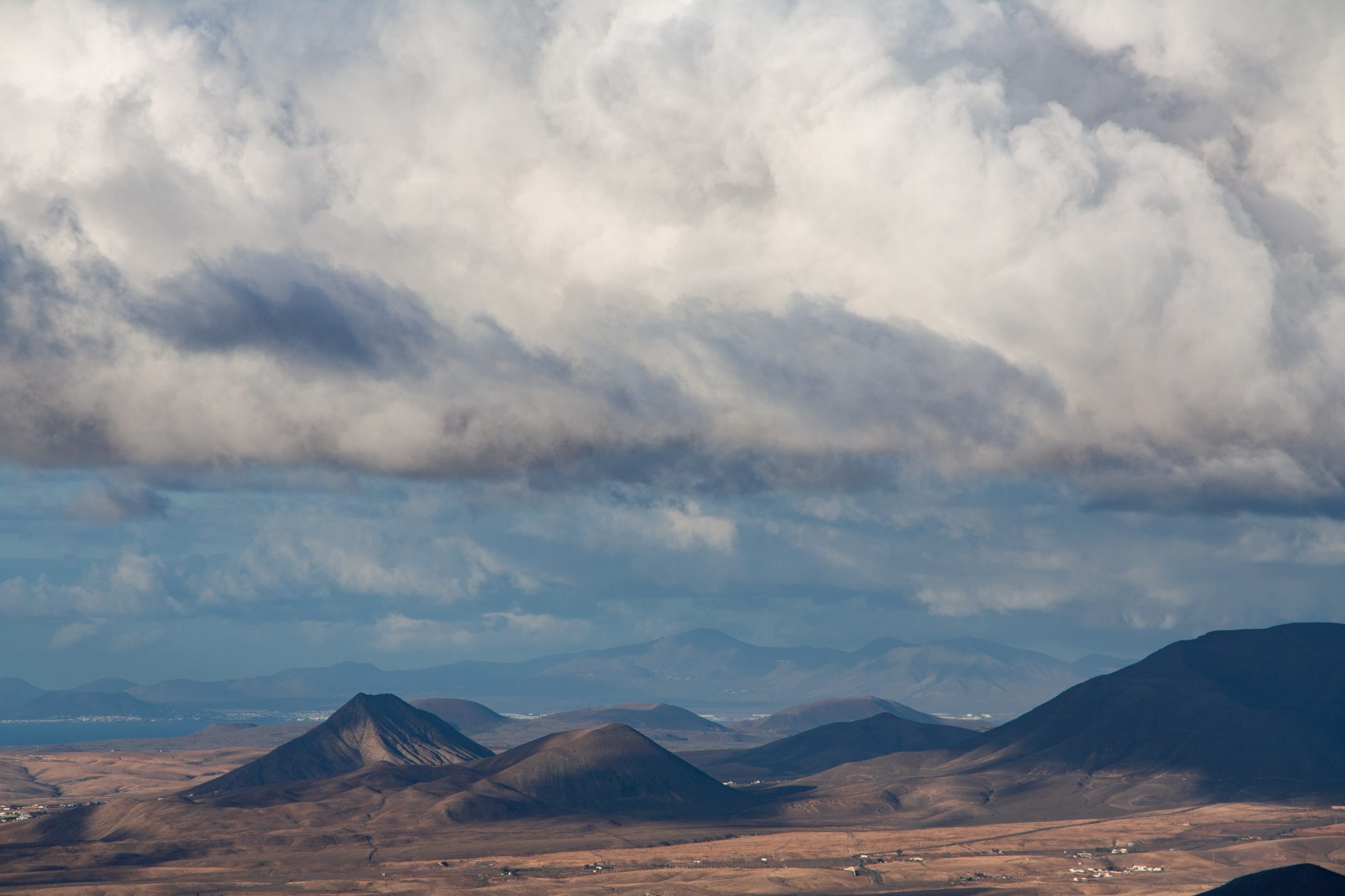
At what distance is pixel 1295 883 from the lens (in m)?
163

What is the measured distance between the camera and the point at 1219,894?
17350 cm

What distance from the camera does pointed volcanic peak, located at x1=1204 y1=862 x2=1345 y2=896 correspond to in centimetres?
16112

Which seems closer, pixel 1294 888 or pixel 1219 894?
pixel 1294 888

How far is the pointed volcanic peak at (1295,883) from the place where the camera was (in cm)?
16112

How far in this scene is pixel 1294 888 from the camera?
162m

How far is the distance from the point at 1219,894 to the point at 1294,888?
41.8 feet
